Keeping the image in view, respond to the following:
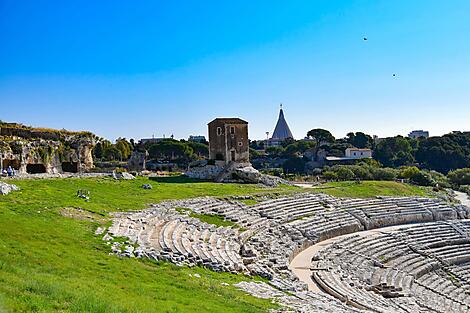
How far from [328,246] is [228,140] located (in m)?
19.3

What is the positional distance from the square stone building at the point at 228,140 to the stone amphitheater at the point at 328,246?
32.3 ft

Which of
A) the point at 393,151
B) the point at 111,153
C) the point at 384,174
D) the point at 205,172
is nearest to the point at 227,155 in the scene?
the point at 205,172

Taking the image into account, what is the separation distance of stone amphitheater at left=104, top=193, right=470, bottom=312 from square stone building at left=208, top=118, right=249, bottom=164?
9.84 meters

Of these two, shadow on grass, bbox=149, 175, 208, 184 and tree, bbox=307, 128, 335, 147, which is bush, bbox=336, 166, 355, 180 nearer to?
shadow on grass, bbox=149, 175, 208, 184

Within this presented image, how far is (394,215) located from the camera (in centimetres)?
3453

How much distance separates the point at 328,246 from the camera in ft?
84.8

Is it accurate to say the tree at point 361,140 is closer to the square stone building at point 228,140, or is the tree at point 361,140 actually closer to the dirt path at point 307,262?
the square stone building at point 228,140

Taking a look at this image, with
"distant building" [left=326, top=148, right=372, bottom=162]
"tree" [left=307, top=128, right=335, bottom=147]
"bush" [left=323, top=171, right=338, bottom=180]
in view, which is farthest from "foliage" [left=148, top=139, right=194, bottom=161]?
"distant building" [left=326, top=148, right=372, bottom=162]

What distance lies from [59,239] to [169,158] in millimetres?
59527

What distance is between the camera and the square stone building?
43031 millimetres

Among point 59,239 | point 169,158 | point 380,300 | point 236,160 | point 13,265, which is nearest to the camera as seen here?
point 13,265

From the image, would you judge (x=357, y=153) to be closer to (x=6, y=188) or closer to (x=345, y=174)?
(x=345, y=174)

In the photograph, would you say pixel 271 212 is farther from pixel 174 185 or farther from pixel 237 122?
pixel 237 122

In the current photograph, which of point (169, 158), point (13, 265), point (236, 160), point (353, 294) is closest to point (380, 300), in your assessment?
point (353, 294)
